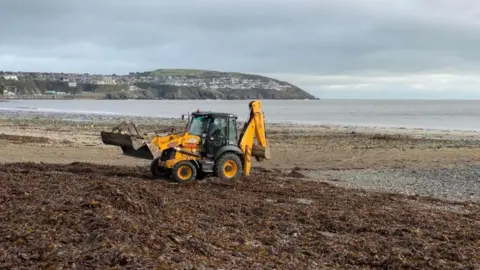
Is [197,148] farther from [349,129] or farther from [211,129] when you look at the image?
[349,129]

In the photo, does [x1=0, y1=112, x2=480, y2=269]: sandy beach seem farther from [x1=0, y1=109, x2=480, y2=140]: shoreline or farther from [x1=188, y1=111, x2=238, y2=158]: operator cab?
[x1=0, y1=109, x2=480, y2=140]: shoreline

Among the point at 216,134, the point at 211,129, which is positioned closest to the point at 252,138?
the point at 216,134

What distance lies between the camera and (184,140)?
1516 centimetres

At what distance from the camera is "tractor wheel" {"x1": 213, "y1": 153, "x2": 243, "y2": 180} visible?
15.1 meters

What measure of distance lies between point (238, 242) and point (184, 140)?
746 centimetres

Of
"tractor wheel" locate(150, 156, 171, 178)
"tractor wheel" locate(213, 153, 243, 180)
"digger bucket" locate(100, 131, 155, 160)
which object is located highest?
"digger bucket" locate(100, 131, 155, 160)

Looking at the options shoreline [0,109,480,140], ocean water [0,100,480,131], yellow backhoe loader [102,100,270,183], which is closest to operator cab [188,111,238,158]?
yellow backhoe loader [102,100,270,183]

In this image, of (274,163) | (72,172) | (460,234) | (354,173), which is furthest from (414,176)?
(72,172)

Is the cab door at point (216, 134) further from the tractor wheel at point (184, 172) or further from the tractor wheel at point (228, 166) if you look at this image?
the tractor wheel at point (184, 172)

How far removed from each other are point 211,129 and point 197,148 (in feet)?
2.05

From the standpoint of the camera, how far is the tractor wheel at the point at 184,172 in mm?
14734

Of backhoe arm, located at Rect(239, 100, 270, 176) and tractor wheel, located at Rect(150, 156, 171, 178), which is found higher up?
backhoe arm, located at Rect(239, 100, 270, 176)

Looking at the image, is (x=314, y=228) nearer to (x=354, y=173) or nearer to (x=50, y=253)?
(x=50, y=253)

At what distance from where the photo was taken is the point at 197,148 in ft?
50.1
